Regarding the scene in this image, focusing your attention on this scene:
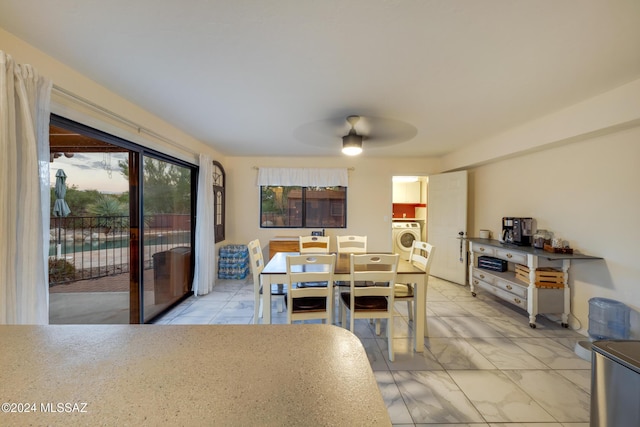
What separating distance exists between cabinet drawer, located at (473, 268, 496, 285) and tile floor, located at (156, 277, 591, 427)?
356 mm

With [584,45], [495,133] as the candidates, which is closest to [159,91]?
[584,45]

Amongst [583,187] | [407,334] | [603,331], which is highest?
[583,187]

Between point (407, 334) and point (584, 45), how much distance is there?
2.62m

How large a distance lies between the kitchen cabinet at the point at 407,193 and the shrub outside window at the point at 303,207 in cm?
202

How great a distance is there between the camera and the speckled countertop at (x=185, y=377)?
503mm

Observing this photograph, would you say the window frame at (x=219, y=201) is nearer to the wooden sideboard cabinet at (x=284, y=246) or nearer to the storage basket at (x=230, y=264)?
the storage basket at (x=230, y=264)

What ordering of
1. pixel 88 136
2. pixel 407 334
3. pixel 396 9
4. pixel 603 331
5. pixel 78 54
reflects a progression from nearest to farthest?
1. pixel 396 9
2. pixel 78 54
3. pixel 88 136
4. pixel 603 331
5. pixel 407 334

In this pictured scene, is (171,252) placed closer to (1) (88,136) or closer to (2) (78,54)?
(1) (88,136)

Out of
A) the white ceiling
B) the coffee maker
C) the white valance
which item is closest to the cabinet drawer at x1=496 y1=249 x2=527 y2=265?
the coffee maker

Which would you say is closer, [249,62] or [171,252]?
[249,62]

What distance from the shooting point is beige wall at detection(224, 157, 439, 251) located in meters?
4.71

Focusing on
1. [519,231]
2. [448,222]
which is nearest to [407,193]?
[448,222]

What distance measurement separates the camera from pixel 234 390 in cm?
57

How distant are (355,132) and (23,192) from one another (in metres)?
2.61
